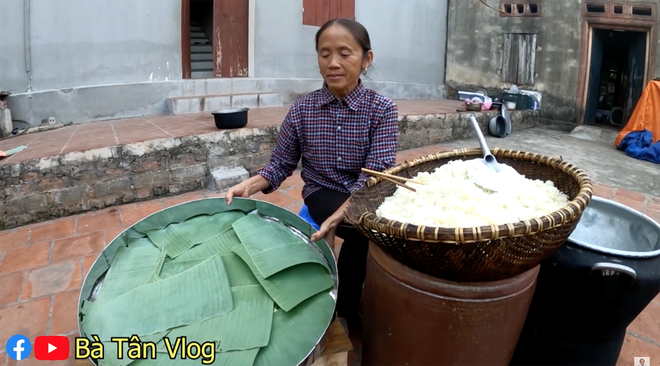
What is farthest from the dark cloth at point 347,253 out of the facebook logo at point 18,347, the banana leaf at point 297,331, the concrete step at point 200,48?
the concrete step at point 200,48

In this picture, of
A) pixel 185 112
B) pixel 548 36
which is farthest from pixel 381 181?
pixel 548 36

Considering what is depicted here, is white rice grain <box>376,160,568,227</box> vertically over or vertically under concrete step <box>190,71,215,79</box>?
under

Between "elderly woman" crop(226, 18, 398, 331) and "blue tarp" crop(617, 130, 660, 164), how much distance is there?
19.7ft

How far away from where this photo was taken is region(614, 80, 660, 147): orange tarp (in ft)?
21.7

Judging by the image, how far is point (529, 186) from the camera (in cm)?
163

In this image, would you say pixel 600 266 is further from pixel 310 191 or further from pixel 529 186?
pixel 310 191

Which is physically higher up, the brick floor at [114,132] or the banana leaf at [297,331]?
the brick floor at [114,132]

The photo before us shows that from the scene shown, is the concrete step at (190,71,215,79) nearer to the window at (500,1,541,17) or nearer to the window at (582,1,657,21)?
the window at (500,1,541,17)

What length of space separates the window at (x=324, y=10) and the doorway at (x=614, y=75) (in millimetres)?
4348

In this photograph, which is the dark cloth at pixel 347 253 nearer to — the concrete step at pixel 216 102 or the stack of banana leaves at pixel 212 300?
the stack of banana leaves at pixel 212 300

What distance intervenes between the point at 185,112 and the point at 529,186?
4.80 metres

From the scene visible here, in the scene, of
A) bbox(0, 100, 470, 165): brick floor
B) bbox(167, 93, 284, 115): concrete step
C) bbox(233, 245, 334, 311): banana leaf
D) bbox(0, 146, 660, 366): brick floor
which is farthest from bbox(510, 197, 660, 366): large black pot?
bbox(167, 93, 284, 115): concrete step

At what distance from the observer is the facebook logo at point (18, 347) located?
202cm

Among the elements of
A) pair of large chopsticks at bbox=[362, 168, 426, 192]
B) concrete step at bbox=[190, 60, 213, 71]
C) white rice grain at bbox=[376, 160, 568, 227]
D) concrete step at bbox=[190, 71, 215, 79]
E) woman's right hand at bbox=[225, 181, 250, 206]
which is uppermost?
concrete step at bbox=[190, 60, 213, 71]
